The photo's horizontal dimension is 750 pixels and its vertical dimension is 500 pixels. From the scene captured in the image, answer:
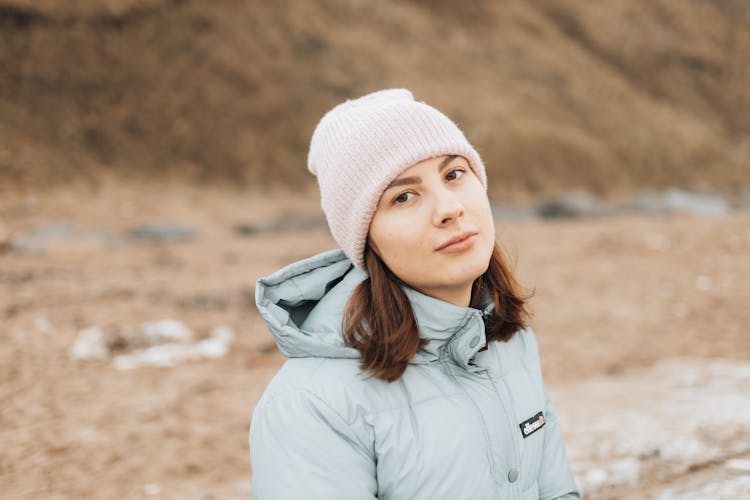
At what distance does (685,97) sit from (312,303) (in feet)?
80.7

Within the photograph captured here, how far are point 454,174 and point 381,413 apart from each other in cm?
66

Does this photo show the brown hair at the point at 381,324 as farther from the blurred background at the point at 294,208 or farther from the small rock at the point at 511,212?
the small rock at the point at 511,212

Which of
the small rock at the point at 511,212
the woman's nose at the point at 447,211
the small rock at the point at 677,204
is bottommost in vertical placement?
the woman's nose at the point at 447,211

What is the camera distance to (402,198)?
186cm

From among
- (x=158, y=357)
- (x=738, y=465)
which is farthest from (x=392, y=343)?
(x=158, y=357)

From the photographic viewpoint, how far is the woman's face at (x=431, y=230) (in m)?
1.80

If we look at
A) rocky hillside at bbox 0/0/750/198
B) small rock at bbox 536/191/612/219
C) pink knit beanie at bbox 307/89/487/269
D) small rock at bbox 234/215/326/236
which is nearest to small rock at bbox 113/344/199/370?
pink knit beanie at bbox 307/89/487/269

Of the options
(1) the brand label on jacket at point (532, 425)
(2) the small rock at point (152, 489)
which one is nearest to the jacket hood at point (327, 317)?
(1) the brand label on jacket at point (532, 425)

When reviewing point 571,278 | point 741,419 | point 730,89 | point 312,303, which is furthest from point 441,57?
point 312,303

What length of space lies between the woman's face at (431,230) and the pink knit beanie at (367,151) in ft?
0.11

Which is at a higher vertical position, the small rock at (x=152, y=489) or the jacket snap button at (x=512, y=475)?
the jacket snap button at (x=512, y=475)

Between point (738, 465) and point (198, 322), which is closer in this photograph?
point (738, 465)

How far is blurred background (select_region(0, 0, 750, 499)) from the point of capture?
4398 millimetres

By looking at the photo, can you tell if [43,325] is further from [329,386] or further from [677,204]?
[677,204]
